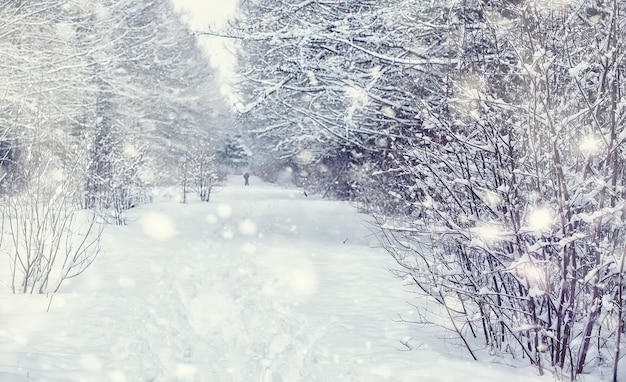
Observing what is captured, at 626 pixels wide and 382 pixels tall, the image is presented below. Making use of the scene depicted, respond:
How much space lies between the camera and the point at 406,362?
4.05 metres

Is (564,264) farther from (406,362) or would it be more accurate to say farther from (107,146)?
(107,146)

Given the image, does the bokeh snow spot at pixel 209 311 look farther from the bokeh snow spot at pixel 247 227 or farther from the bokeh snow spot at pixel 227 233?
the bokeh snow spot at pixel 247 227

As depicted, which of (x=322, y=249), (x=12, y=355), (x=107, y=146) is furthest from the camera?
(x=107, y=146)

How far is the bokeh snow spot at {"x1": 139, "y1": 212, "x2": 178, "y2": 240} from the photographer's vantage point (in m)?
12.1

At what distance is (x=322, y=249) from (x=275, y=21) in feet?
14.9

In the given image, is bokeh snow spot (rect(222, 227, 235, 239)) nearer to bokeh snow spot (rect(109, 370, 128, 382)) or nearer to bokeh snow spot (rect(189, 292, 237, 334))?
bokeh snow spot (rect(189, 292, 237, 334))

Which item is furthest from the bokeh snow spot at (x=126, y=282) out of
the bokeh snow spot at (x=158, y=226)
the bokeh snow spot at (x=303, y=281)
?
the bokeh snow spot at (x=158, y=226)

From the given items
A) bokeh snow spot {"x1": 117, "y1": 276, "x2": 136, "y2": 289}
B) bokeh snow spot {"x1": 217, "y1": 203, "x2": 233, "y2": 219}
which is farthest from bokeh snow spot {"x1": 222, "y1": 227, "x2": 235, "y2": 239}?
bokeh snow spot {"x1": 117, "y1": 276, "x2": 136, "y2": 289}

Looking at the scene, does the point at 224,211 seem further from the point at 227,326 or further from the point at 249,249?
the point at 227,326

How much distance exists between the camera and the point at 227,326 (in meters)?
5.02

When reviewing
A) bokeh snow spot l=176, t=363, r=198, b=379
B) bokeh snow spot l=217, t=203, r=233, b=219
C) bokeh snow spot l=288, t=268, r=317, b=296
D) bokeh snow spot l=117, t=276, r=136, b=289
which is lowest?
bokeh snow spot l=288, t=268, r=317, b=296

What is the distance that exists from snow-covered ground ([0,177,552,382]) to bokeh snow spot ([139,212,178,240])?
2333 mm

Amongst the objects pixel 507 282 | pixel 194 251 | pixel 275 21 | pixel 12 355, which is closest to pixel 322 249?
pixel 194 251

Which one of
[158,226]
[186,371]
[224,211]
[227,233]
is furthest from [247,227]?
[186,371]
